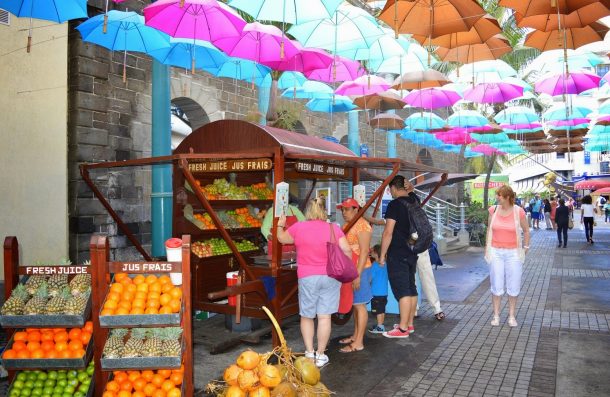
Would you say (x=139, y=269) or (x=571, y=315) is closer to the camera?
(x=139, y=269)

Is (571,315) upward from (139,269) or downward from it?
downward

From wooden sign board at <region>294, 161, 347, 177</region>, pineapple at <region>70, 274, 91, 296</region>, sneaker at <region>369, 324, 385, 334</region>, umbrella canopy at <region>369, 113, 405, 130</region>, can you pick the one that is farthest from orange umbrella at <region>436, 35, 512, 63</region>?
pineapple at <region>70, 274, 91, 296</region>

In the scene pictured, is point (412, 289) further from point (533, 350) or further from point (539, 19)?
point (539, 19)

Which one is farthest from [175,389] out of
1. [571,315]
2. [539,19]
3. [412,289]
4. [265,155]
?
[539,19]

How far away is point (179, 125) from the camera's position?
1330 cm

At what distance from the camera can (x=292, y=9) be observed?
7.77 meters

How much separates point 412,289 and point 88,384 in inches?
156

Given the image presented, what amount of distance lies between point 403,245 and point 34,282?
13.7 feet

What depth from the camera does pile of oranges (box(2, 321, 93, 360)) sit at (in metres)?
4.19

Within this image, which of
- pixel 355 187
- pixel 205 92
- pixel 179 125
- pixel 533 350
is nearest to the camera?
pixel 533 350

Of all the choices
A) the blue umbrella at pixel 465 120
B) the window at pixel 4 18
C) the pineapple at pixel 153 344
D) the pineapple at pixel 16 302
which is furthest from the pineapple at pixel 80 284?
the blue umbrella at pixel 465 120

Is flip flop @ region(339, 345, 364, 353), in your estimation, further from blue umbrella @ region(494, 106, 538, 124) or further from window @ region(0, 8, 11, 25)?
blue umbrella @ region(494, 106, 538, 124)

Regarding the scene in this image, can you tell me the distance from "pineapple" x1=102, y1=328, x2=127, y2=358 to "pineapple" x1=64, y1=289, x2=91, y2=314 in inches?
12.6

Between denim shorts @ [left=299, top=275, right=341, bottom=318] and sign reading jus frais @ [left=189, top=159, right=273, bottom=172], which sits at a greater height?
sign reading jus frais @ [left=189, top=159, right=273, bottom=172]
